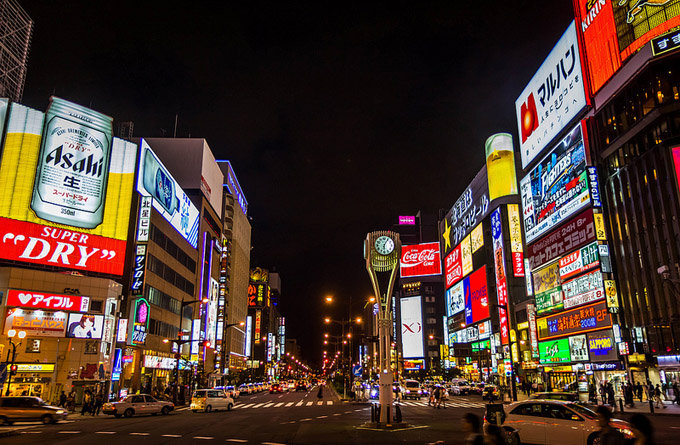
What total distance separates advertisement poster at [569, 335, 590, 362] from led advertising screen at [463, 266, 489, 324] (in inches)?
1154

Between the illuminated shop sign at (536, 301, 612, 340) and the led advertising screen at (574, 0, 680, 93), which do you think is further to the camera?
the illuminated shop sign at (536, 301, 612, 340)

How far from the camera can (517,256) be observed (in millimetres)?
72375

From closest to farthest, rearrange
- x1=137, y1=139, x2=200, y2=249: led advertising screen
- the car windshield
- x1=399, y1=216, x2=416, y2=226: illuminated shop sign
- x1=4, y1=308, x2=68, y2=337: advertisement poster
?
1. the car windshield
2. x1=4, y1=308, x2=68, y2=337: advertisement poster
3. x1=137, y1=139, x2=200, y2=249: led advertising screen
4. x1=399, y1=216, x2=416, y2=226: illuminated shop sign

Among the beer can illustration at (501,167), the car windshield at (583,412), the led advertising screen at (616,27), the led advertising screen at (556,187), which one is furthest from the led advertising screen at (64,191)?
the beer can illustration at (501,167)

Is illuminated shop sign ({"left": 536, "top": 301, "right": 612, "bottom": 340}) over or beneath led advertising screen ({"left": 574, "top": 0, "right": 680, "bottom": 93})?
beneath

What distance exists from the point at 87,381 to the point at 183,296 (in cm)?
2839

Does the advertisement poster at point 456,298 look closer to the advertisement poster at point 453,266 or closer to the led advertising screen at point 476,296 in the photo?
the advertisement poster at point 453,266

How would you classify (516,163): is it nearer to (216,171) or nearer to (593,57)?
(593,57)

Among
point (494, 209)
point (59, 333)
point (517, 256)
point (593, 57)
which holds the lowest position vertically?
point (59, 333)

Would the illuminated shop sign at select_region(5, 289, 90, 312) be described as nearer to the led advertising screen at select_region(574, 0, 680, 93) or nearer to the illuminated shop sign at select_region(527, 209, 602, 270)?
the illuminated shop sign at select_region(527, 209, 602, 270)

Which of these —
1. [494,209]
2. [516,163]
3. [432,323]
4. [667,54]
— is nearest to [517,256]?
[494,209]

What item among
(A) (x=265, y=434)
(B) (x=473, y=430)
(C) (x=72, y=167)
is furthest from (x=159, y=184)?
(B) (x=473, y=430)

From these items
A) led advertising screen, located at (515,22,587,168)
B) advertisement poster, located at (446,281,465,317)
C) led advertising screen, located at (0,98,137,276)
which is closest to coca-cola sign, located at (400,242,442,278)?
advertisement poster, located at (446,281,465,317)

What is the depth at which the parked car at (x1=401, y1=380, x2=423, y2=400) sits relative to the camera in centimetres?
4991
